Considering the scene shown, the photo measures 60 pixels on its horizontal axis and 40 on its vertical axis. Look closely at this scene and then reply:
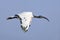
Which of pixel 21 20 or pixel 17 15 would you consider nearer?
pixel 21 20

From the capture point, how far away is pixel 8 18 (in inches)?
1204

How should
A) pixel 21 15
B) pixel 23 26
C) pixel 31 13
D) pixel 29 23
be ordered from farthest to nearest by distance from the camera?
1. pixel 31 13
2. pixel 21 15
3. pixel 29 23
4. pixel 23 26

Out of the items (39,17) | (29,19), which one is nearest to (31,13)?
(39,17)

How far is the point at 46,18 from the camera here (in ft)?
104

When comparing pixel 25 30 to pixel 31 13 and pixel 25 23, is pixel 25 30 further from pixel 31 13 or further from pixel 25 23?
pixel 31 13

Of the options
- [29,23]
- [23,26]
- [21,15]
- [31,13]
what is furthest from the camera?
[31,13]

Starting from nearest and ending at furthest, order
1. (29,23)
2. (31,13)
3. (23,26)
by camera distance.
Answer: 1. (23,26)
2. (29,23)
3. (31,13)

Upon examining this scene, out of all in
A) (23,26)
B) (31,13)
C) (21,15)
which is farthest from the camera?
(31,13)

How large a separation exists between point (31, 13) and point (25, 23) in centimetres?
588

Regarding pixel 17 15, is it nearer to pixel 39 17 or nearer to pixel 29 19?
pixel 29 19

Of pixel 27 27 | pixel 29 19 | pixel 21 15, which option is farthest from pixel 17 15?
pixel 27 27

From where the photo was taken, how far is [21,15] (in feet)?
90.3

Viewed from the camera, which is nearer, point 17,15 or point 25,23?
point 25,23

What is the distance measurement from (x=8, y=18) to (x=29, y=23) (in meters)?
6.26
